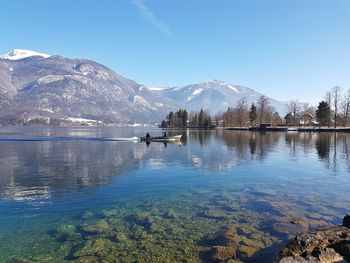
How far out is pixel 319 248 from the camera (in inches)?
540

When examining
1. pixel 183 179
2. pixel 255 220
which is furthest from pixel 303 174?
pixel 255 220

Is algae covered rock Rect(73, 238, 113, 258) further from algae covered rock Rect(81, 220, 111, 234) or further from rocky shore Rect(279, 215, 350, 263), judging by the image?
rocky shore Rect(279, 215, 350, 263)

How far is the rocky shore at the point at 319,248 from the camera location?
1320 cm

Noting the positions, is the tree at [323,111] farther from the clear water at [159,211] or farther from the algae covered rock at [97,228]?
the algae covered rock at [97,228]

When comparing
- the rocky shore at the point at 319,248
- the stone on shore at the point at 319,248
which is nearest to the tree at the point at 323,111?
the rocky shore at the point at 319,248

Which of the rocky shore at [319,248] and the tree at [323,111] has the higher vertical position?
the tree at [323,111]

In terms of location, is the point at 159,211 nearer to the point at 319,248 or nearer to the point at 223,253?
the point at 223,253

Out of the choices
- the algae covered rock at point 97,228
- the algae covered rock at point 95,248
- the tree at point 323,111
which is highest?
the tree at point 323,111

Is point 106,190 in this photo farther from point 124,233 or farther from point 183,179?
point 124,233

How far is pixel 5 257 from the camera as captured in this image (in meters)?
15.0

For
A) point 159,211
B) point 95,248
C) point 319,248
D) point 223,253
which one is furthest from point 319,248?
point 159,211

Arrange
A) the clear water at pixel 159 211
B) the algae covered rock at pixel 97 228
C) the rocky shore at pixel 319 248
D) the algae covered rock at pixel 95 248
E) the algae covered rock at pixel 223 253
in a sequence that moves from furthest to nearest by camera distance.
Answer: the algae covered rock at pixel 97 228
the clear water at pixel 159 211
the algae covered rock at pixel 95 248
the algae covered rock at pixel 223 253
the rocky shore at pixel 319 248

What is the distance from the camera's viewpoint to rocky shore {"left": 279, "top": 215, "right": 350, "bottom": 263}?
1320 centimetres

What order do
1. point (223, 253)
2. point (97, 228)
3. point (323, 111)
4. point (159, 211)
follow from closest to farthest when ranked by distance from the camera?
point (223, 253), point (97, 228), point (159, 211), point (323, 111)
